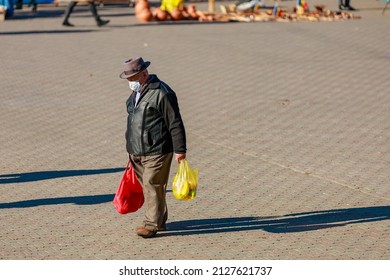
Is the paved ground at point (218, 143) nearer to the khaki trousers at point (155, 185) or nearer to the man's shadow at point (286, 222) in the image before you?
the man's shadow at point (286, 222)

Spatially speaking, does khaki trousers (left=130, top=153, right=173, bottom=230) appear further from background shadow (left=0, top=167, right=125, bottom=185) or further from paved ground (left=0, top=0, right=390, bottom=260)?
background shadow (left=0, top=167, right=125, bottom=185)

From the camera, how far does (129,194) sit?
9586 millimetres

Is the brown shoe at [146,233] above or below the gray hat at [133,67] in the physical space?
below

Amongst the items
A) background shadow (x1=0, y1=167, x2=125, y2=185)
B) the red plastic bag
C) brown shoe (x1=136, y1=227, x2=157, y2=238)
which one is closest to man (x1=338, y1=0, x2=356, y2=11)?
background shadow (x1=0, y1=167, x2=125, y2=185)

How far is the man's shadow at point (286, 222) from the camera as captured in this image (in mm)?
9734

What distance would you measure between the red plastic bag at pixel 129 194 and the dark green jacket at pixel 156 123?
0.96 ft

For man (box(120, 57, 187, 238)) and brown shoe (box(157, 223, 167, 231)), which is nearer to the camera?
man (box(120, 57, 187, 238))

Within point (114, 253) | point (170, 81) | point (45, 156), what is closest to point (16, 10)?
point (170, 81)

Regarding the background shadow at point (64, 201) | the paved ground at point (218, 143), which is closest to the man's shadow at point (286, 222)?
the paved ground at point (218, 143)

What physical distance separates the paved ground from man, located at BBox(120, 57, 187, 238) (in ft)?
0.92

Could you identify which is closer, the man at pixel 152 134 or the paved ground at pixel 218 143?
the man at pixel 152 134

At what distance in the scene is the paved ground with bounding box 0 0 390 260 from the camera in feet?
31.0

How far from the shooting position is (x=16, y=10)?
107ft

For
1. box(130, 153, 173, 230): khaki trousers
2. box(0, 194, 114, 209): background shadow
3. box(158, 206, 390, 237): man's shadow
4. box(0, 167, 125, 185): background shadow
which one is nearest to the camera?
box(130, 153, 173, 230): khaki trousers
